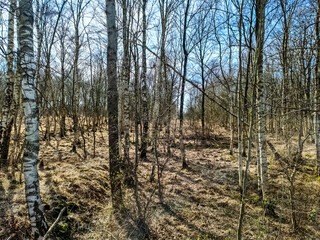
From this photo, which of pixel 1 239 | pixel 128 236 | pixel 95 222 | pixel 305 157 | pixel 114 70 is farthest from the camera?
pixel 305 157

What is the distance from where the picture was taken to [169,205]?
4910 mm

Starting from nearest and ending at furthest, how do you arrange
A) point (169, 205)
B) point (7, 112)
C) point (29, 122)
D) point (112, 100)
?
point (29, 122) < point (112, 100) < point (169, 205) < point (7, 112)

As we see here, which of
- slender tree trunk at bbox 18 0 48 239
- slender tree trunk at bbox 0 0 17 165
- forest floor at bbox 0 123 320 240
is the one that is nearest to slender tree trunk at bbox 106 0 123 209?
forest floor at bbox 0 123 320 240

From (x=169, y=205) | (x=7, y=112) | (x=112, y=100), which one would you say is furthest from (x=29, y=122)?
(x=169, y=205)

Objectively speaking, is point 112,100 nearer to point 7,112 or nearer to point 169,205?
point 169,205

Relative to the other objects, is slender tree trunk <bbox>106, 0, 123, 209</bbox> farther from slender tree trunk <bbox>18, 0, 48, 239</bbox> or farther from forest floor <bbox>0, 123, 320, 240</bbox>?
slender tree trunk <bbox>18, 0, 48, 239</bbox>

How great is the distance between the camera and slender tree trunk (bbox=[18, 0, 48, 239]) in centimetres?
295

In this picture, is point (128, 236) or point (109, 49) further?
point (109, 49)

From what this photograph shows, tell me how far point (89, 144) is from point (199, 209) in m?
7.47

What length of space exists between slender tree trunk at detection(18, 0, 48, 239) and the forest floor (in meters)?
0.60

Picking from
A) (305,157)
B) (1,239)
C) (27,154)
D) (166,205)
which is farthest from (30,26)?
(305,157)

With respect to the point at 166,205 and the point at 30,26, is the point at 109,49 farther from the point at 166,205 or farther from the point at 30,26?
the point at 166,205

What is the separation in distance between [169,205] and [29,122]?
151 inches

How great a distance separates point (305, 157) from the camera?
761 centimetres
